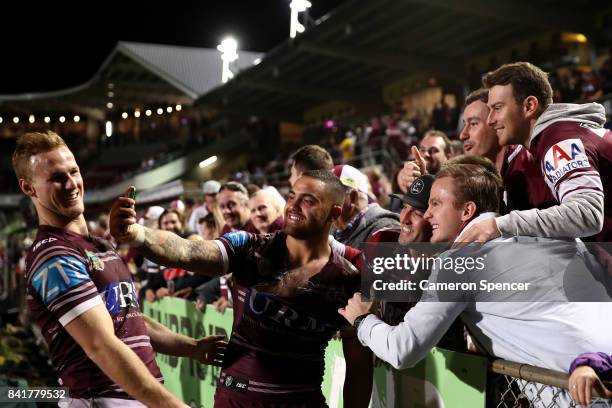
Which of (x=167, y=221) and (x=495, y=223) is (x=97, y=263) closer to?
(x=495, y=223)

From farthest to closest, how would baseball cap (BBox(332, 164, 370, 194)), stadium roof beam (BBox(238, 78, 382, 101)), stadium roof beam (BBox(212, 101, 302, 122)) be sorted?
1. stadium roof beam (BBox(212, 101, 302, 122))
2. stadium roof beam (BBox(238, 78, 382, 101))
3. baseball cap (BBox(332, 164, 370, 194))

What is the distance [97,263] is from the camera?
8.95 ft

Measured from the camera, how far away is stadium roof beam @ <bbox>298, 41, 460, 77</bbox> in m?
18.8

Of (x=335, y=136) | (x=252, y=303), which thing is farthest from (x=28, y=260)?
(x=335, y=136)

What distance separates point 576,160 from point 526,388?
0.95m

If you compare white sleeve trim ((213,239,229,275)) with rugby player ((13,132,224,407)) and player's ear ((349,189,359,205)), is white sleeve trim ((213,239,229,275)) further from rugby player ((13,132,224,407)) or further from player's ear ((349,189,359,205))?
player's ear ((349,189,359,205))

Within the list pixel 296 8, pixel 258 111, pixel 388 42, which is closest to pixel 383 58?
pixel 388 42

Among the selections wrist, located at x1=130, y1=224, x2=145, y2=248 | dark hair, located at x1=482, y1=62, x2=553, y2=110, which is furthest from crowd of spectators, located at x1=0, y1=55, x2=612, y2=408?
wrist, located at x1=130, y1=224, x2=145, y2=248

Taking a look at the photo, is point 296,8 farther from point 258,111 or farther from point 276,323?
point 276,323

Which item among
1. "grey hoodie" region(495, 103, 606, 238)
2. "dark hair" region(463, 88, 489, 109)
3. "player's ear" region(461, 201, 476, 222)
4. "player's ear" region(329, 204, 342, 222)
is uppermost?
"dark hair" region(463, 88, 489, 109)

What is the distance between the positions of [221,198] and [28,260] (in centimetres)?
330

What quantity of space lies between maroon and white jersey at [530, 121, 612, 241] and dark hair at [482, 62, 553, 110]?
28 centimetres

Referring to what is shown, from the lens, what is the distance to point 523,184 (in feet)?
9.98

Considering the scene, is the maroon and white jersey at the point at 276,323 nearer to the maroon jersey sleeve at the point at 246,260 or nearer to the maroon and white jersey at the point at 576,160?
the maroon jersey sleeve at the point at 246,260
